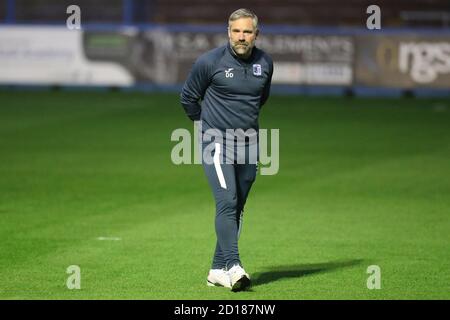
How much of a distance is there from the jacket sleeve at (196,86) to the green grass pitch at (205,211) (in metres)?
1.39

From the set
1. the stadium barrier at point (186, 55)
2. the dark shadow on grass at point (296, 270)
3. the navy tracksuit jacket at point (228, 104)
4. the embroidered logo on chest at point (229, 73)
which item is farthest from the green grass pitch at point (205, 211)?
the stadium barrier at point (186, 55)

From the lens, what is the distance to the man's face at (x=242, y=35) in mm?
8391

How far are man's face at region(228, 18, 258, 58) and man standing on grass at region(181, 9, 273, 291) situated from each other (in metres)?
0.03

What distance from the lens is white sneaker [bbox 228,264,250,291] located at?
853 centimetres

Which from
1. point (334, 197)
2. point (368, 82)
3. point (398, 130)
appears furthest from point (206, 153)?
point (368, 82)

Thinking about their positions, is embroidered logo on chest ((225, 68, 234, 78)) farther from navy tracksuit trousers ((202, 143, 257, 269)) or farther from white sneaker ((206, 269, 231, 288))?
white sneaker ((206, 269, 231, 288))

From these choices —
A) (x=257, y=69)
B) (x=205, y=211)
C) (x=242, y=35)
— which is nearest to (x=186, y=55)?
(x=205, y=211)

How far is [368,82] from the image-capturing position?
94.2ft

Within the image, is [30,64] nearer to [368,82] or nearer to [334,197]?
[368,82]

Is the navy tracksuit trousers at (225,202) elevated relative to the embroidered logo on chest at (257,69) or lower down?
lower down

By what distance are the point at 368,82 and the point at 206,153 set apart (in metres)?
20.3

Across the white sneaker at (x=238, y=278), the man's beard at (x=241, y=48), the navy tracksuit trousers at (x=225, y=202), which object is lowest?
the white sneaker at (x=238, y=278)

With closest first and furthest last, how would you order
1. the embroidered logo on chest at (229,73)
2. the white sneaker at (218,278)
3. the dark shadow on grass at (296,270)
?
the embroidered logo on chest at (229,73) < the white sneaker at (218,278) < the dark shadow on grass at (296,270)

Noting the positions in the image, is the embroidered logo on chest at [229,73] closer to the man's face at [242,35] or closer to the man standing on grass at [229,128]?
the man standing on grass at [229,128]
